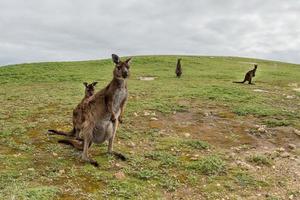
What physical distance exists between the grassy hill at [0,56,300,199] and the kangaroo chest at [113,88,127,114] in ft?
3.63

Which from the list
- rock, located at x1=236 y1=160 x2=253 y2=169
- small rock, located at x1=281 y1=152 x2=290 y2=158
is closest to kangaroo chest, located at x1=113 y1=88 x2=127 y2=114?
rock, located at x1=236 y1=160 x2=253 y2=169

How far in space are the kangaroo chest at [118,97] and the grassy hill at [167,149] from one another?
1.11m

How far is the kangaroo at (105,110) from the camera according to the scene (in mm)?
8344

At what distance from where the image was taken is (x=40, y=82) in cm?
2347

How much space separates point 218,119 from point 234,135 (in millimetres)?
1784

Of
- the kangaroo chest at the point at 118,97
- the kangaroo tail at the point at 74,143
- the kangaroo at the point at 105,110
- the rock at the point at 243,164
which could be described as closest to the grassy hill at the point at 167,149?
the rock at the point at 243,164

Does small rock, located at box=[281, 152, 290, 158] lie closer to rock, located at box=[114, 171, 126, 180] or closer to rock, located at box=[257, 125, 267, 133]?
rock, located at box=[257, 125, 267, 133]

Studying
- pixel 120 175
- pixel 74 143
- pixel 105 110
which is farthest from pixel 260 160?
pixel 74 143

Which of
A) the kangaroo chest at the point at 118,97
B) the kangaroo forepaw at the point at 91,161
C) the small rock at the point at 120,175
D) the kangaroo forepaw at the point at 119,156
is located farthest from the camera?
the kangaroo forepaw at the point at 119,156

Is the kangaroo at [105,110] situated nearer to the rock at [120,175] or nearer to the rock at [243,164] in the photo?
the rock at [120,175]

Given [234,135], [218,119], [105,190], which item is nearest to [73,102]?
[218,119]

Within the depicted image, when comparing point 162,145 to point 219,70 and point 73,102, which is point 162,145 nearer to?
point 73,102

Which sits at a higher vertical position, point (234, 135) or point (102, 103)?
point (102, 103)

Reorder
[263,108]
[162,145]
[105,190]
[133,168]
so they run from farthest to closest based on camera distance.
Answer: [263,108] → [162,145] → [133,168] → [105,190]
